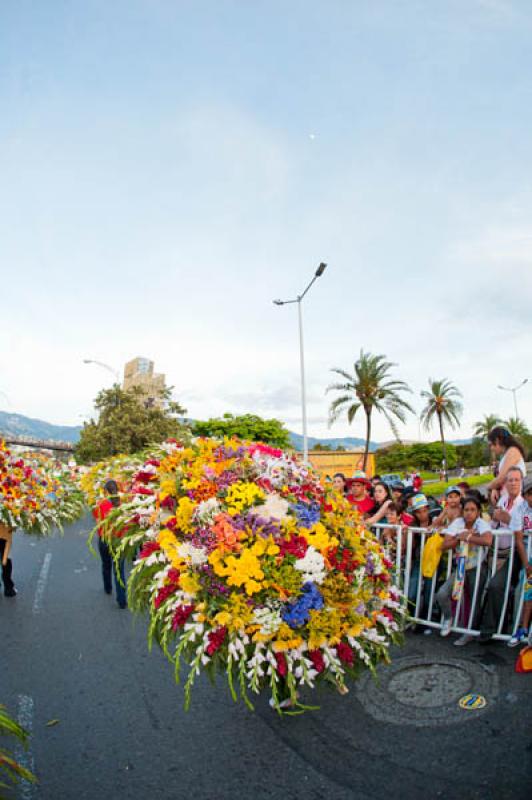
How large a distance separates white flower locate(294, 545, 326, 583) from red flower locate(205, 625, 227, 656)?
517mm

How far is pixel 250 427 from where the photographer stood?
1480 inches

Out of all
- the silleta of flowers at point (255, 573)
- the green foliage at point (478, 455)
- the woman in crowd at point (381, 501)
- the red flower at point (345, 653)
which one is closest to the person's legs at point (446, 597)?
the woman in crowd at point (381, 501)

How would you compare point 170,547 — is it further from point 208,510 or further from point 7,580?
point 7,580

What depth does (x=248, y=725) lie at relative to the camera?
386 cm

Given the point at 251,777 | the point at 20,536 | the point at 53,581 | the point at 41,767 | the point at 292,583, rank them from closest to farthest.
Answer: the point at 292,583, the point at 251,777, the point at 41,767, the point at 53,581, the point at 20,536

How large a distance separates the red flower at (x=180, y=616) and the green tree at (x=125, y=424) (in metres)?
32.0

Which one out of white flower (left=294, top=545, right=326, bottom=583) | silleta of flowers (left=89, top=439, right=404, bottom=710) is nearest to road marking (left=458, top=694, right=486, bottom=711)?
silleta of flowers (left=89, top=439, right=404, bottom=710)

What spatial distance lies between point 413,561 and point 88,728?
12.4 ft

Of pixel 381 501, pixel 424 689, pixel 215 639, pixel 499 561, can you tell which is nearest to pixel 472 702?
pixel 424 689

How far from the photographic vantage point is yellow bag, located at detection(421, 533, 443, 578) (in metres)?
5.71

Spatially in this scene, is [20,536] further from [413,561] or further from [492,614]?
[492,614]

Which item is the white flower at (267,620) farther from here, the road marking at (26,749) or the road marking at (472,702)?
the road marking at (472,702)

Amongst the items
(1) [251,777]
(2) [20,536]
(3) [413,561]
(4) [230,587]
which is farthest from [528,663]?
(2) [20,536]

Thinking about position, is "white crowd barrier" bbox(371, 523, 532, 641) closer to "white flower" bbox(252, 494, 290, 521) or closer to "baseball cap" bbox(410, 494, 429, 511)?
"baseball cap" bbox(410, 494, 429, 511)
